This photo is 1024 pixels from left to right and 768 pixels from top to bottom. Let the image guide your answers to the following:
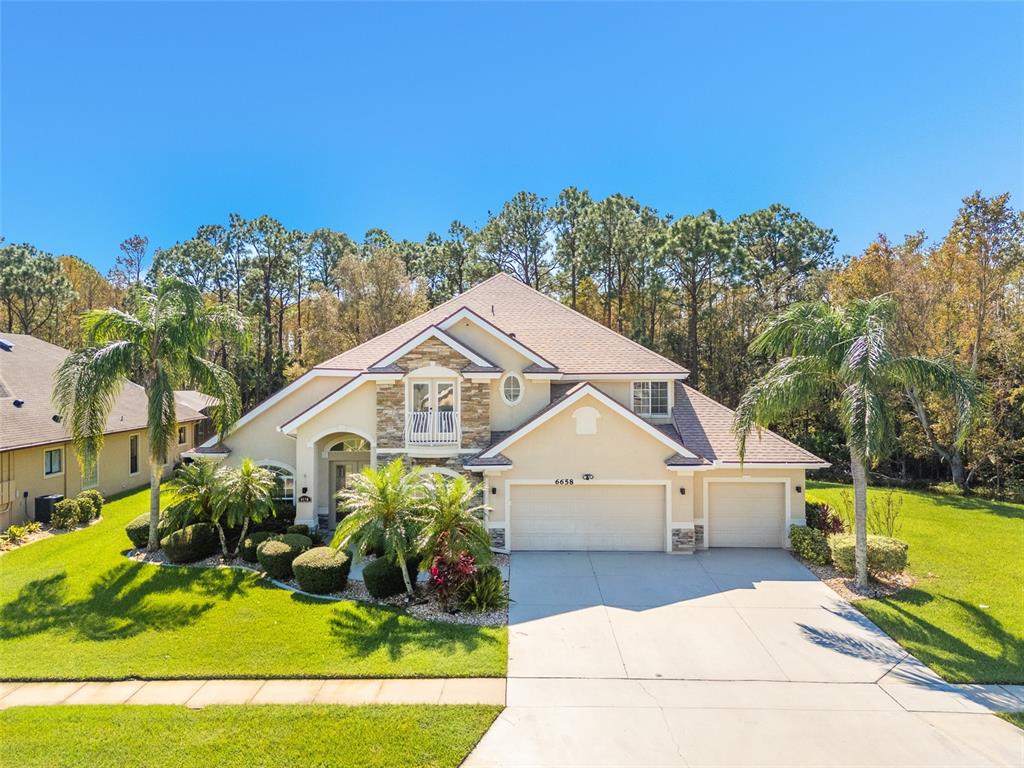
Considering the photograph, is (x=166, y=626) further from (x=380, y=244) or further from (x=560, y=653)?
(x=380, y=244)

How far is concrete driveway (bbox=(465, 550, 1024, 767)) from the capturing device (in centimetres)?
706

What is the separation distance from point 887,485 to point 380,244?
138 ft

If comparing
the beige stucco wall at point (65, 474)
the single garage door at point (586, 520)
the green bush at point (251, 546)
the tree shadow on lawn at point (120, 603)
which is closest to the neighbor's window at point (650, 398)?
the single garage door at point (586, 520)

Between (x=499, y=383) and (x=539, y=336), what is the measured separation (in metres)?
3.14

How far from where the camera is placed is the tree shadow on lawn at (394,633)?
381 inches

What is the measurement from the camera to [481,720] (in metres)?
7.55

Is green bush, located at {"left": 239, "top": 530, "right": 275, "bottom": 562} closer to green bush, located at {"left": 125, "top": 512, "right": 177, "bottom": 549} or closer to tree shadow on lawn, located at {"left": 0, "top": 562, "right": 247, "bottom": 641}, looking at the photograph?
tree shadow on lawn, located at {"left": 0, "top": 562, "right": 247, "bottom": 641}

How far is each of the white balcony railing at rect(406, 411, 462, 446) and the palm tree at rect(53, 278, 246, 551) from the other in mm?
5540

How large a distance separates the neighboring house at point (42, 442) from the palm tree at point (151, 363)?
238 cm

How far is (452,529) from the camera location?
36.8 ft

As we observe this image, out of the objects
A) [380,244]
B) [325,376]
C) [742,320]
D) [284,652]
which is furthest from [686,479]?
[380,244]

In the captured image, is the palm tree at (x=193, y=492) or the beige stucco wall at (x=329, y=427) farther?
the beige stucco wall at (x=329, y=427)

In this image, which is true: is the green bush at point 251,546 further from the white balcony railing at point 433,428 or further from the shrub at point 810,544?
the shrub at point 810,544

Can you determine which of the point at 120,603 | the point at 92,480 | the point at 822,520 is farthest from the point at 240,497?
the point at 822,520
